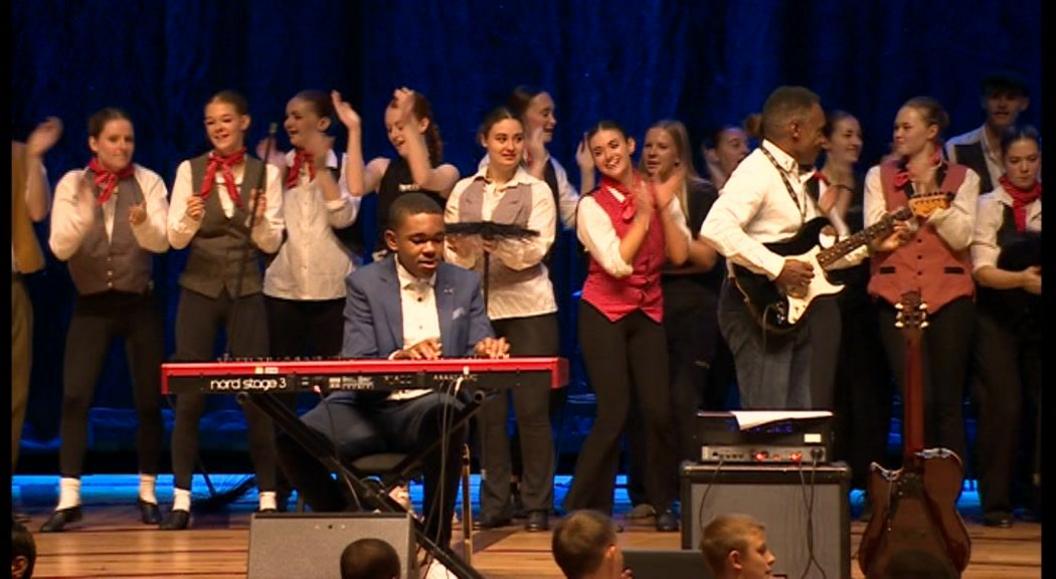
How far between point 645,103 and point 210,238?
3039 mm

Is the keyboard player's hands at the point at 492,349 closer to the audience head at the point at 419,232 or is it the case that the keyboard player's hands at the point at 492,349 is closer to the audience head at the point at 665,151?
the audience head at the point at 419,232

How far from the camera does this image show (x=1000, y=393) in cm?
789

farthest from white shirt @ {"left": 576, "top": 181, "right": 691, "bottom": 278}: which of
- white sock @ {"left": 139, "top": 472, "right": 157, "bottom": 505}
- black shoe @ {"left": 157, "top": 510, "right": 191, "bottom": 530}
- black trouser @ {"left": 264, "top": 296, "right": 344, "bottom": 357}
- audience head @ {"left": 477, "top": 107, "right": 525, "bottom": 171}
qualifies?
white sock @ {"left": 139, "top": 472, "right": 157, "bottom": 505}

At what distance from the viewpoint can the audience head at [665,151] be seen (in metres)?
7.92

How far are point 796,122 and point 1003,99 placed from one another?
5.67 feet

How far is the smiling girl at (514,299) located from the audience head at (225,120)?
0.98 meters

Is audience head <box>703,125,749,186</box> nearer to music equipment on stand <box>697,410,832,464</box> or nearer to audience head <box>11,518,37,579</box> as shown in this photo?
music equipment on stand <box>697,410,832,464</box>

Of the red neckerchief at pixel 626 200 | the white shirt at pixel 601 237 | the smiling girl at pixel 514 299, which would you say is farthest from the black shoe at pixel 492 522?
the red neckerchief at pixel 626 200

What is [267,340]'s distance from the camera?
7.92m

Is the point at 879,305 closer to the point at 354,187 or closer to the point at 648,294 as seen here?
the point at 648,294

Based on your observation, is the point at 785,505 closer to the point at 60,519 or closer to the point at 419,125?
the point at 419,125

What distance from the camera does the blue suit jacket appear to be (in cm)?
632

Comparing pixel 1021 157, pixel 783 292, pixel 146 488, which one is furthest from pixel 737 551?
pixel 146 488

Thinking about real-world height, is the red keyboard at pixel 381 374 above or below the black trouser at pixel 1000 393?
above
